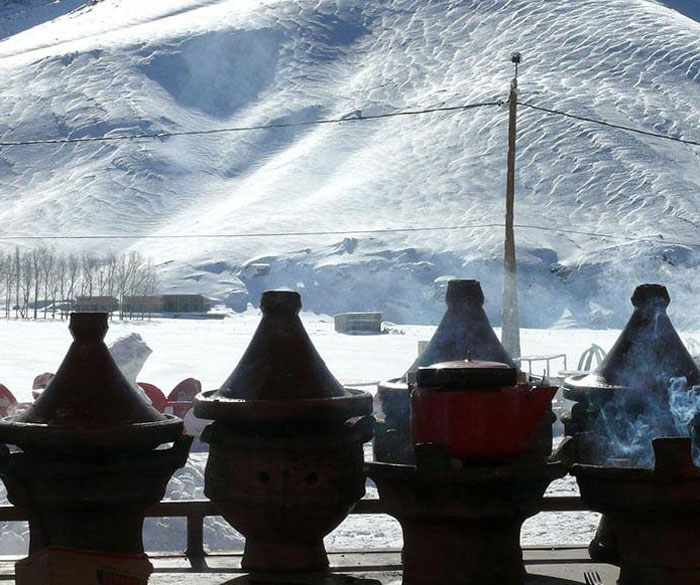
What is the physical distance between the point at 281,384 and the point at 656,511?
1.33 meters

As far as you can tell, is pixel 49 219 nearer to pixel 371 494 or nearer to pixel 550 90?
pixel 550 90

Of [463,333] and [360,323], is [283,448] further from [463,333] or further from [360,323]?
[360,323]

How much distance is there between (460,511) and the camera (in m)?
3.52

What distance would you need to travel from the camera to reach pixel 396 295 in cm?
6044

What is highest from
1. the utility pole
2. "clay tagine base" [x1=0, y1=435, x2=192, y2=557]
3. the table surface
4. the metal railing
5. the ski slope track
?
the ski slope track

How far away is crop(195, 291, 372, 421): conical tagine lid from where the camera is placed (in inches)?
145

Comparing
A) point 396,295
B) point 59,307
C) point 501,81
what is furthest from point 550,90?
point 59,307

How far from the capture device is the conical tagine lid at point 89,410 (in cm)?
355

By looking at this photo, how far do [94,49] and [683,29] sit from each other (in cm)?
6039

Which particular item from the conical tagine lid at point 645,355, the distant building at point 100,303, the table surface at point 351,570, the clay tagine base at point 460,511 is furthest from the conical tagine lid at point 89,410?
the distant building at point 100,303

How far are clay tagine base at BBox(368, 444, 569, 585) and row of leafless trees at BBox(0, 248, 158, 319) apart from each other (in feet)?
165

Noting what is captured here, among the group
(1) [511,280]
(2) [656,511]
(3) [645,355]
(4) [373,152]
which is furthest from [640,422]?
(4) [373,152]

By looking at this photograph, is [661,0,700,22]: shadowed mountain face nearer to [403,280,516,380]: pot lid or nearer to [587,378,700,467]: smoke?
[403,280,516,380]: pot lid

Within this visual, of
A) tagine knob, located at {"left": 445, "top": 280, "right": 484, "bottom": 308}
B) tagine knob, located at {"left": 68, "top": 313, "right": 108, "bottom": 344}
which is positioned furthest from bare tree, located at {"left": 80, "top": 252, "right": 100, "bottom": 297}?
tagine knob, located at {"left": 68, "top": 313, "right": 108, "bottom": 344}
